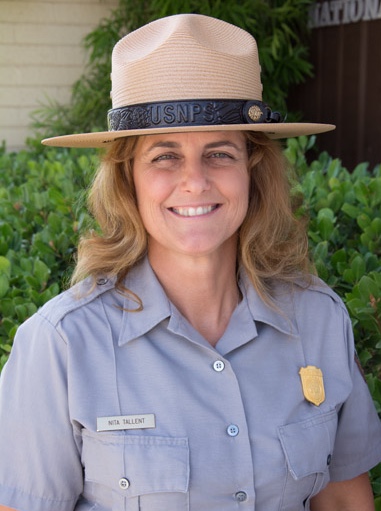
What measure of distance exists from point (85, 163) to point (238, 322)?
2.10m

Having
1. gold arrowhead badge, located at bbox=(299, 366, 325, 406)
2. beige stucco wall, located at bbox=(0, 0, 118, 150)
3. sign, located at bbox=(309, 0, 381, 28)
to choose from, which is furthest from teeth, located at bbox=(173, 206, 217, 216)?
beige stucco wall, located at bbox=(0, 0, 118, 150)

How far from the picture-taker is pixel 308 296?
94.0 inches

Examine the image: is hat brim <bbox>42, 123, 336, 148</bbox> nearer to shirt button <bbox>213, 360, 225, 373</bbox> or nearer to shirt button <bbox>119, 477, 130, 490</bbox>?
shirt button <bbox>213, 360, 225, 373</bbox>

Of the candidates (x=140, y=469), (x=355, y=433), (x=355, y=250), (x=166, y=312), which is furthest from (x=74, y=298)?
(x=355, y=250)

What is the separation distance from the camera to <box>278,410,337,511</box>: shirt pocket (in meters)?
2.11

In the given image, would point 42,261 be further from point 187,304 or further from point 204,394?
point 204,394

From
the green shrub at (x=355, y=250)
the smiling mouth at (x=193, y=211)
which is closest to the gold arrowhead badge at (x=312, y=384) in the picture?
the green shrub at (x=355, y=250)

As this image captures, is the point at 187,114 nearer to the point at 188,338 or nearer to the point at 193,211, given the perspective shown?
the point at 193,211

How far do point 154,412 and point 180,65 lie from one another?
2.68 feet

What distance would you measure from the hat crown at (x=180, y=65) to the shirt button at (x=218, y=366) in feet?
2.08

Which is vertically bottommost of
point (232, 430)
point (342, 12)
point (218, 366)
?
point (232, 430)

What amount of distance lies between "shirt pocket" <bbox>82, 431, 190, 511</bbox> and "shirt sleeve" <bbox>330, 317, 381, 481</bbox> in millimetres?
525

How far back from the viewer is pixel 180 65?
2109mm

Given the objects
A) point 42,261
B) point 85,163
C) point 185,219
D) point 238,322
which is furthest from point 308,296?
point 85,163
